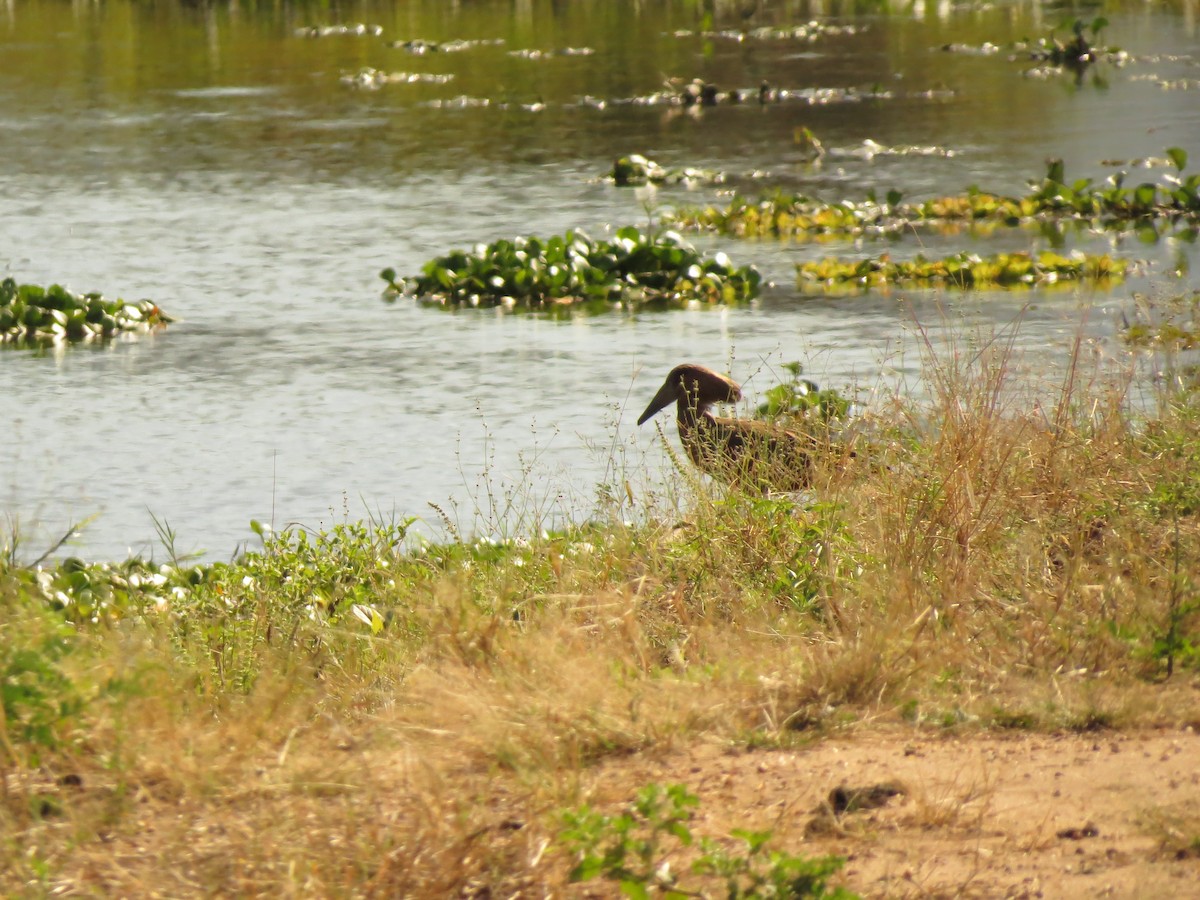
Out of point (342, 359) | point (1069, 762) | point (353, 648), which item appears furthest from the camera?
point (342, 359)

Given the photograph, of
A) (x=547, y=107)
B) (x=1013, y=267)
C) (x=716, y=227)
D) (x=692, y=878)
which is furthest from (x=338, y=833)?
(x=547, y=107)

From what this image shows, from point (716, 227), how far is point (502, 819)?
12.7m

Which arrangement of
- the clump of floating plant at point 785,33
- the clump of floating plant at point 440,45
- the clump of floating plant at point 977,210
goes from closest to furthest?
1. the clump of floating plant at point 977,210
2. the clump of floating plant at point 440,45
3. the clump of floating plant at point 785,33

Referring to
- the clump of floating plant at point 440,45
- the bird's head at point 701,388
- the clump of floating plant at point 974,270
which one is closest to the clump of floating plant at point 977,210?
the clump of floating plant at point 974,270

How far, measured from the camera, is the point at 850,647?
16.4ft

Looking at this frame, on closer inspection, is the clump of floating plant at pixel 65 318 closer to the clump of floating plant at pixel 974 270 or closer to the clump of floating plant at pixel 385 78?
the clump of floating plant at pixel 974 270

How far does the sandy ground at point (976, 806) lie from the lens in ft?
12.5

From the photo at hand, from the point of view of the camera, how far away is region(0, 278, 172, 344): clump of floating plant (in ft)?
42.8

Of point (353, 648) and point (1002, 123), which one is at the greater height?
point (1002, 123)

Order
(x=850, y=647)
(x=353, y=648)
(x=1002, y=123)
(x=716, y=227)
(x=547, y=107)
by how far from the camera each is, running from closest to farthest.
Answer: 1. (x=850, y=647)
2. (x=353, y=648)
3. (x=716, y=227)
4. (x=1002, y=123)
5. (x=547, y=107)

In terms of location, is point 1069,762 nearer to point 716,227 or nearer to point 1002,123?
point 716,227

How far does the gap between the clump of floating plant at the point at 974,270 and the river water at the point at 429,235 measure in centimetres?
35

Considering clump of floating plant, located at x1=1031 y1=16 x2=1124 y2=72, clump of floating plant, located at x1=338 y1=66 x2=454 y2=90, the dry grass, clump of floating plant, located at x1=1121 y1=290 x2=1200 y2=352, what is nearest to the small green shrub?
the dry grass

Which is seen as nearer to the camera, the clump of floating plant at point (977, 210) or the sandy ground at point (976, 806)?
the sandy ground at point (976, 806)
